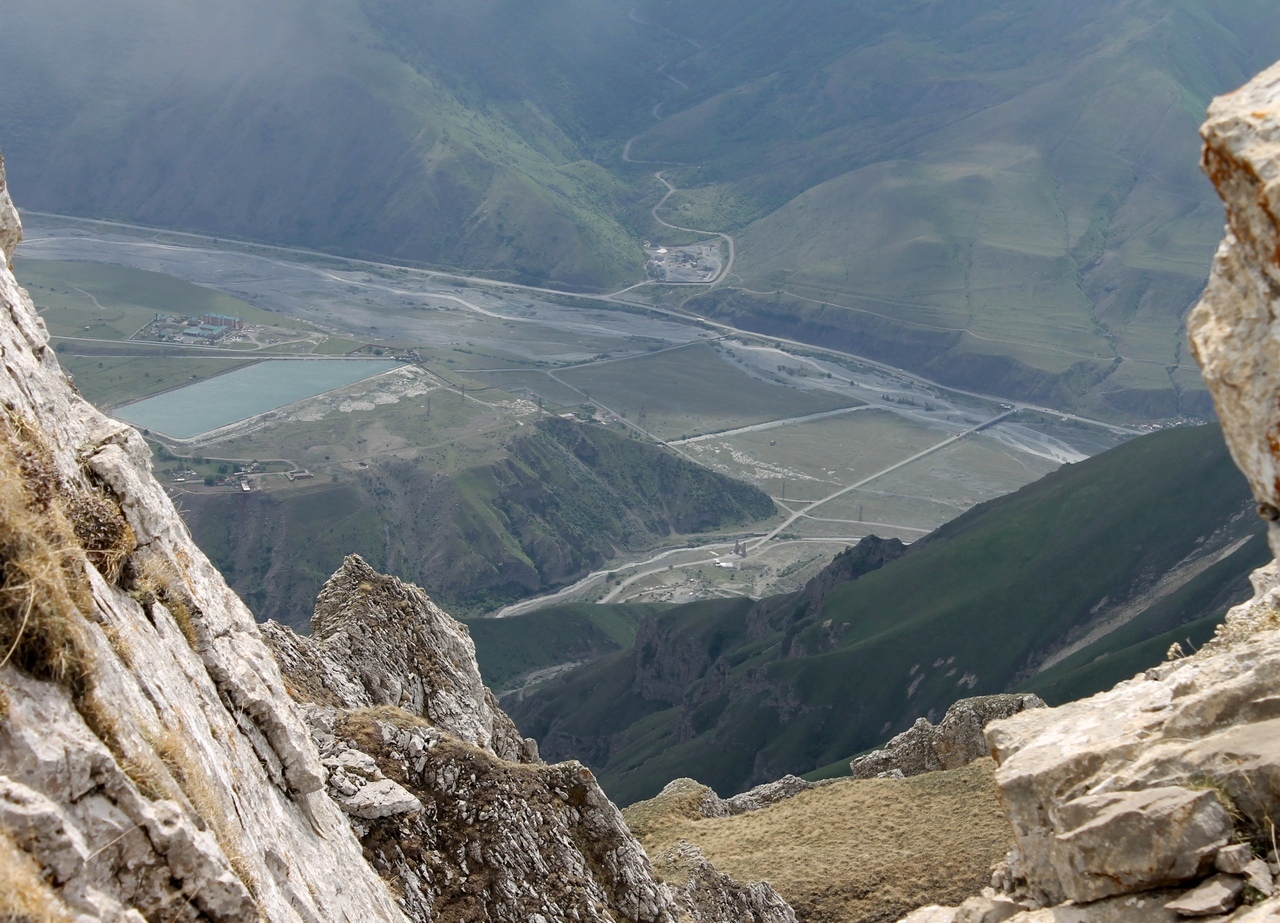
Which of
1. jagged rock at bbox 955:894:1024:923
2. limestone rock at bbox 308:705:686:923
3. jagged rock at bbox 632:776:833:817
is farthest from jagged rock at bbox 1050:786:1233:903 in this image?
jagged rock at bbox 632:776:833:817

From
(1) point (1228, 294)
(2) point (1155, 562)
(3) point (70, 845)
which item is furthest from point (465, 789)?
(2) point (1155, 562)

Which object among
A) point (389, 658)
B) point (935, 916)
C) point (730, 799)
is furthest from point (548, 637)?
point (935, 916)

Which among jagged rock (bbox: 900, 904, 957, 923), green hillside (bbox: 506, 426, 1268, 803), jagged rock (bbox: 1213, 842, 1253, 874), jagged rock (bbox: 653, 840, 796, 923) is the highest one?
jagged rock (bbox: 1213, 842, 1253, 874)

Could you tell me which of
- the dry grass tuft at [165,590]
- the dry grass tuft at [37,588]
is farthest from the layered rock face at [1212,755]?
the dry grass tuft at [165,590]

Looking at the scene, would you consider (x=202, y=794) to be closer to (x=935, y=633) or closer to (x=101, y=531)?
(x=101, y=531)

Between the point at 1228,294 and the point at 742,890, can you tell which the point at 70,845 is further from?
the point at 742,890

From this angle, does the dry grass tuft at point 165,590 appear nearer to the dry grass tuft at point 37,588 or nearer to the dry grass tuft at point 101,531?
the dry grass tuft at point 101,531

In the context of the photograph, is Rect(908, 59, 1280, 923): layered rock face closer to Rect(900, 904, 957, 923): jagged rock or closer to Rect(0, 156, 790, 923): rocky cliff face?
Rect(900, 904, 957, 923): jagged rock
